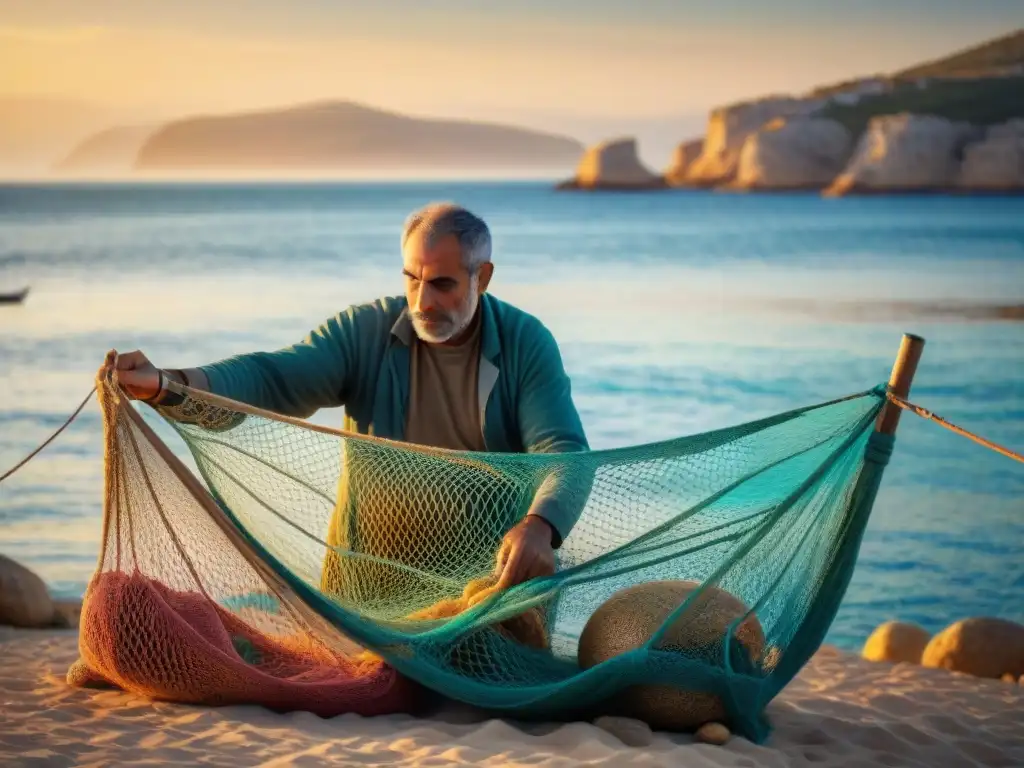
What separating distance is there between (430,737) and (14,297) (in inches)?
830

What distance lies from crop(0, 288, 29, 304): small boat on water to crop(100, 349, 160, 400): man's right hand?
20.1 m

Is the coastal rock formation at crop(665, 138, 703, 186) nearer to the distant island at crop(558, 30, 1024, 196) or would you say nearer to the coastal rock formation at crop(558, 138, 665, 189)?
the coastal rock formation at crop(558, 138, 665, 189)

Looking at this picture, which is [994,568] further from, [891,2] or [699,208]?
[699,208]

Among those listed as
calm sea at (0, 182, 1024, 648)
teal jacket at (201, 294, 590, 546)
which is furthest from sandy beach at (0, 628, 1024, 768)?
calm sea at (0, 182, 1024, 648)

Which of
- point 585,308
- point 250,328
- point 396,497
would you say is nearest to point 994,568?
point 396,497

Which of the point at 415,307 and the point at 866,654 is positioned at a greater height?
the point at 415,307

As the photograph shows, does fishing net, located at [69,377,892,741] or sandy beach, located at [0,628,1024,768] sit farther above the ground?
fishing net, located at [69,377,892,741]

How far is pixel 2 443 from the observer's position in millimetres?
10945

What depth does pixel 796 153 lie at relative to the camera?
75.1 metres

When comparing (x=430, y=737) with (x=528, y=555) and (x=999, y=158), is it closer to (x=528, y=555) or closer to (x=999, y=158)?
(x=528, y=555)

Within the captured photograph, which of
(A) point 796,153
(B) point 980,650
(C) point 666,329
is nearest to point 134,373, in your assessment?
(B) point 980,650

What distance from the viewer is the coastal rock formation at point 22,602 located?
18.2ft

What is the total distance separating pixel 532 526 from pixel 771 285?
81.6ft

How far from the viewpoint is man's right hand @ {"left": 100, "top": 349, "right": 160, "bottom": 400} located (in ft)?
11.8
